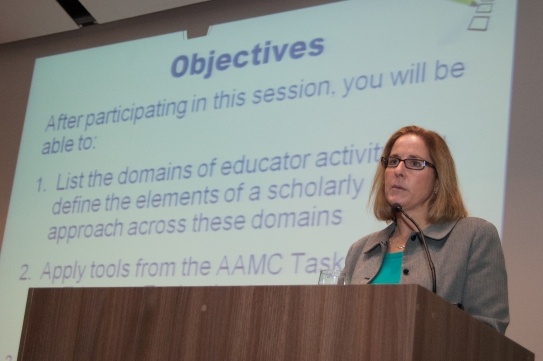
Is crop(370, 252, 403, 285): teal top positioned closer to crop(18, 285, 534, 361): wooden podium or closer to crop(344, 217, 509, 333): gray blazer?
crop(344, 217, 509, 333): gray blazer

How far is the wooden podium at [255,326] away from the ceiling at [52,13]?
291 cm

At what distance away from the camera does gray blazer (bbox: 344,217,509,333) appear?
2.38 m

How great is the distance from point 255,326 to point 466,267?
78cm

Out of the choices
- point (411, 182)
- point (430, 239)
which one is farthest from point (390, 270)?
point (411, 182)

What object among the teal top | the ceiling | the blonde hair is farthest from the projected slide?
the teal top

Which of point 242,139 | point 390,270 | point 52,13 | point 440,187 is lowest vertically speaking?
point 390,270

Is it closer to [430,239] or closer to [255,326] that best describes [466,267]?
[430,239]

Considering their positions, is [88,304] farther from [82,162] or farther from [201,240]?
[82,162]

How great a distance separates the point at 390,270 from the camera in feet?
8.46

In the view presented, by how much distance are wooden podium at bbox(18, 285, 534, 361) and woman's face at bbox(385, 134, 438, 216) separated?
1.77 feet

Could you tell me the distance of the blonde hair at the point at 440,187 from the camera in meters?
2.58

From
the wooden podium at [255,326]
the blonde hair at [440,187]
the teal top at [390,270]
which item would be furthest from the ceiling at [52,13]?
the wooden podium at [255,326]

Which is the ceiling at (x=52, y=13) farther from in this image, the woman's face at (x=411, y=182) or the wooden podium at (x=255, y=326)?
the wooden podium at (x=255, y=326)

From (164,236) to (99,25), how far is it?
1.62 m
